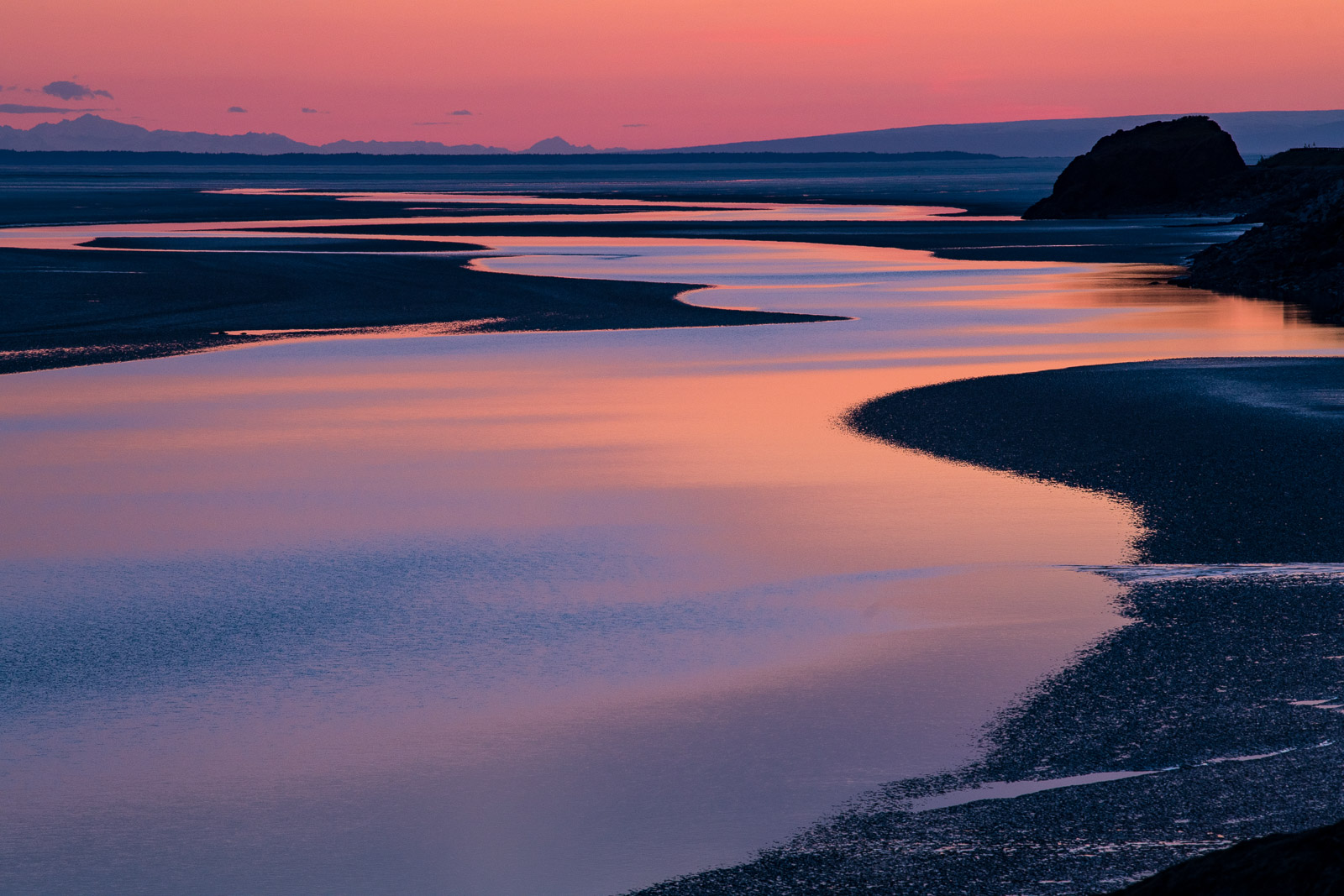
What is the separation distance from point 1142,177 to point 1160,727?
59.3 metres

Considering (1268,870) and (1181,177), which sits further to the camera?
(1181,177)

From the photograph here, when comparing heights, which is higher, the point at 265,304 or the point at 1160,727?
the point at 265,304

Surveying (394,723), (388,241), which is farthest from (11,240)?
(394,723)

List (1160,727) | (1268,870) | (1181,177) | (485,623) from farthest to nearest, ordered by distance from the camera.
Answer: (1181,177)
(485,623)
(1160,727)
(1268,870)

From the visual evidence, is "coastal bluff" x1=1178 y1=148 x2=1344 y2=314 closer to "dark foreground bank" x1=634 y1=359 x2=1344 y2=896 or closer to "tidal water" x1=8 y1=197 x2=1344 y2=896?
"tidal water" x1=8 y1=197 x2=1344 y2=896

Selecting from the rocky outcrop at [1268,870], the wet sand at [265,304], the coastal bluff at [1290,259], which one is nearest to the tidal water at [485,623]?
the rocky outcrop at [1268,870]

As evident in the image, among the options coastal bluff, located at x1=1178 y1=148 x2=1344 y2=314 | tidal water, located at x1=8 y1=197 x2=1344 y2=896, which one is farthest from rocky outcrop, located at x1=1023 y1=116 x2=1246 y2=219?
tidal water, located at x1=8 y1=197 x2=1344 y2=896

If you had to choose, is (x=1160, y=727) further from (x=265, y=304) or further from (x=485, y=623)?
(x=265, y=304)

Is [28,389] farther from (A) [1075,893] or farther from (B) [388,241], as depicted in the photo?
(B) [388,241]

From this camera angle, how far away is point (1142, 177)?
60938 millimetres

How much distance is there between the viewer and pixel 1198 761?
504 centimetres

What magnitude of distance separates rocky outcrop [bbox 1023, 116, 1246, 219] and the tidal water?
46992 mm

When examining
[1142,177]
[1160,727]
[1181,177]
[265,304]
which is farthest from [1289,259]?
[1181,177]

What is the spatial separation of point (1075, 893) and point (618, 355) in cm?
1284
